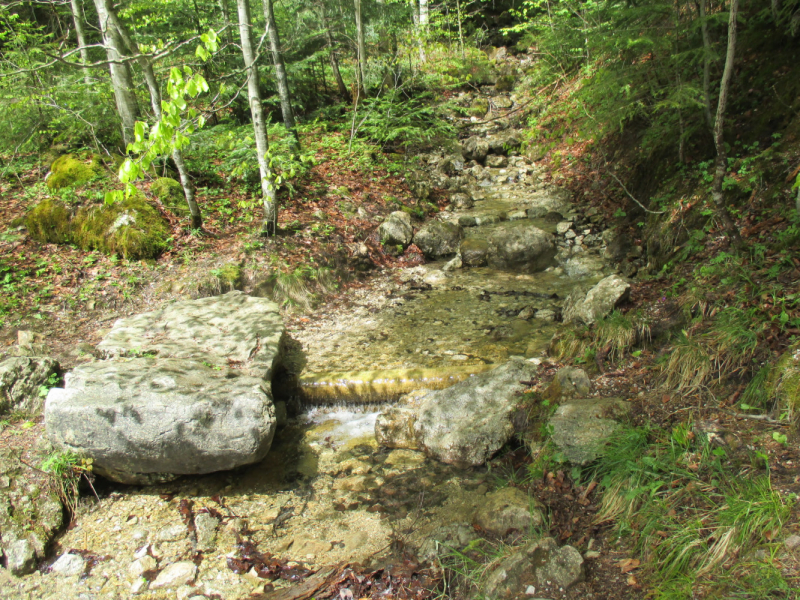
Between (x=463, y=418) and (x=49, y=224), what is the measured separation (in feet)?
26.3

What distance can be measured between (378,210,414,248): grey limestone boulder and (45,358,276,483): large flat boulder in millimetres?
5837

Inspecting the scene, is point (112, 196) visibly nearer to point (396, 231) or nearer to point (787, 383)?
point (787, 383)

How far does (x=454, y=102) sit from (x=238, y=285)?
1335 centimetres

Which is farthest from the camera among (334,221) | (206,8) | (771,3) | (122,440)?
(206,8)

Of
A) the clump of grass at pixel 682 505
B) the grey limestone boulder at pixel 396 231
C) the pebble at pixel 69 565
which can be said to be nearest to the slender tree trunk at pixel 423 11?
the grey limestone boulder at pixel 396 231

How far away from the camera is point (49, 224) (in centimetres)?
770

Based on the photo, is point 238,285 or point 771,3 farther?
point 238,285

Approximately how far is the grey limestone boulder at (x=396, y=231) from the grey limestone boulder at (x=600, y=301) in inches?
175

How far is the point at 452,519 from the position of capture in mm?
3676

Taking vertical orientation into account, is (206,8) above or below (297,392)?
above

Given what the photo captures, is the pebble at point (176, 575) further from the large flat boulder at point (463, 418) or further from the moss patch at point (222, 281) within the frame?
the moss patch at point (222, 281)

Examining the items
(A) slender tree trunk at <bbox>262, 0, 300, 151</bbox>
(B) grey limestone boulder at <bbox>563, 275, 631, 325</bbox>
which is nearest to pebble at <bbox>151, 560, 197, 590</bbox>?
(B) grey limestone boulder at <bbox>563, 275, 631, 325</bbox>

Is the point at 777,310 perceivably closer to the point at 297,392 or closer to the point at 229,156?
the point at 297,392

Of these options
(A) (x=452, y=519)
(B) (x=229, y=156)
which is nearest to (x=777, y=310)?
(A) (x=452, y=519)
